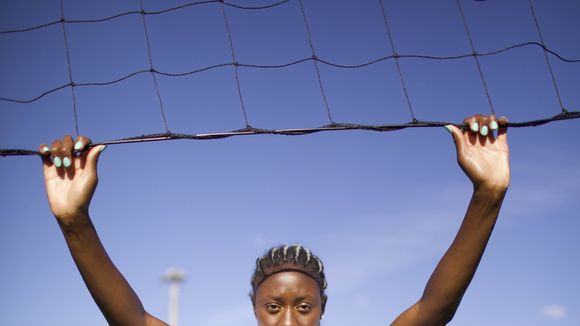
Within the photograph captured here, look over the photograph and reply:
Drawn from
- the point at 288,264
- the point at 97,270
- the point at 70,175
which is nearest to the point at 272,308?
the point at 288,264

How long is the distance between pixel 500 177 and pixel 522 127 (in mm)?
393

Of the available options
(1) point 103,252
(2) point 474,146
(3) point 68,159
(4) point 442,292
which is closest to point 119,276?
(1) point 103,252

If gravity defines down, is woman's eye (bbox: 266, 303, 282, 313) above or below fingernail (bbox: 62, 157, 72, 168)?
below

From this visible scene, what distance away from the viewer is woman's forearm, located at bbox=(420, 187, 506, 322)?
A: 95.3 inches

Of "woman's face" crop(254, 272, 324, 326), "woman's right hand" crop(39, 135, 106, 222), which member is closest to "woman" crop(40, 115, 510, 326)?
"woman's right hand" crop(39, 135, 106, 222)

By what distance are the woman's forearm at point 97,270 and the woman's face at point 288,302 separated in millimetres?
598

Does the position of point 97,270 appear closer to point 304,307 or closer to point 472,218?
point 304,307

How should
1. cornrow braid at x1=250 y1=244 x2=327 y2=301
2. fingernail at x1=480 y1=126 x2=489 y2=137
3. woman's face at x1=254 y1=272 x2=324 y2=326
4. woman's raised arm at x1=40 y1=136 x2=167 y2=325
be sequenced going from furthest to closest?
cornrow braid at x1=250 y1=244 x2=327 y2=301 < woman's face at x1=254 y1=272 x2=324 y2=326 < fingernail at x1=480 y1=126 x2=489 y2=137 < woman's raised arm at x1=40 y1=136 x2=167 y2=325

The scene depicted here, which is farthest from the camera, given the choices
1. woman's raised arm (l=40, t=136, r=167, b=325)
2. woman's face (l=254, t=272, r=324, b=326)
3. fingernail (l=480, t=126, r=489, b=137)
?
woman's face (l=254, t=272, r=324, b=326)

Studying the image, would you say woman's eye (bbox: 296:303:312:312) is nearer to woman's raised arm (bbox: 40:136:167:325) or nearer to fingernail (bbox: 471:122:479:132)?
woman's raised arm (bbox: 40:136:167:325)

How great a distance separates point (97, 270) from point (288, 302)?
83cm

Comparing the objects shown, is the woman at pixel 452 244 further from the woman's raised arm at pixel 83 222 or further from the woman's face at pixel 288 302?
Result: the woman's face at pixel 288 302

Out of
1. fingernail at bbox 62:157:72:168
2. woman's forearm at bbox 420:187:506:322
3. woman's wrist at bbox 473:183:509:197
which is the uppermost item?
fingernail at bbox 62:157:72:168

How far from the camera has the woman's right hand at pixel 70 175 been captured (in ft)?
7.94
